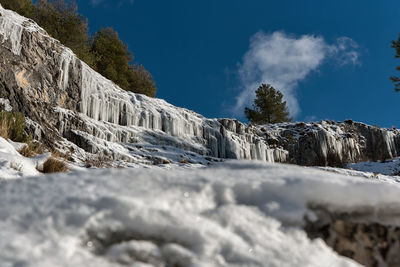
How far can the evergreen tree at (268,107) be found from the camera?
2725 centimetres

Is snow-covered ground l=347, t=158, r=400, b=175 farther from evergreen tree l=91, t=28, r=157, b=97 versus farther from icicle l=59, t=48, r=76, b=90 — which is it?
evergreen tree l=91, t=28, r=157, b=97

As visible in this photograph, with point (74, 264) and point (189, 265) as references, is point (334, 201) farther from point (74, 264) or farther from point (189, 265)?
point (74, 264)

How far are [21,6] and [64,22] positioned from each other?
265 cm

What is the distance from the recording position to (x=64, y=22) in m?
17.4

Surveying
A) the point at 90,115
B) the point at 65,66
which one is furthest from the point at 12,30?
the point at 90,115

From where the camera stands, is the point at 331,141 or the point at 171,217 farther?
the point at 331,141

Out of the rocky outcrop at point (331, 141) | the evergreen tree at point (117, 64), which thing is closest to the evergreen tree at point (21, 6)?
the evergreen tree at point (117, 64)

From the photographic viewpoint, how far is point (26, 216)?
80 cm

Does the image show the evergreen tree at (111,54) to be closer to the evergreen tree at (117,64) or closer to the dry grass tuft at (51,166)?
the evergreen tree at (117,64)

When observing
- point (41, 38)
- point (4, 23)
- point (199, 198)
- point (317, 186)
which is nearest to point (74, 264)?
point (199, 198)

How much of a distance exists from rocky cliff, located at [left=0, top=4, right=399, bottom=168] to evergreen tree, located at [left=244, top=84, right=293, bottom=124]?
13.7 meters

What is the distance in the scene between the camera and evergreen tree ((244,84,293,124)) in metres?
27.2

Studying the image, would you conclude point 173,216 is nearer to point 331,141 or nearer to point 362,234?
point 362,234

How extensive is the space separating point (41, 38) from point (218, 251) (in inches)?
371
